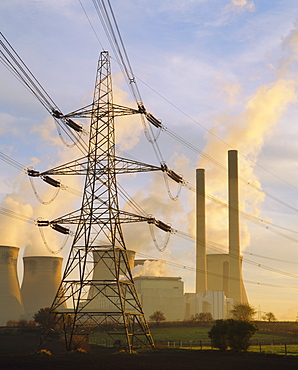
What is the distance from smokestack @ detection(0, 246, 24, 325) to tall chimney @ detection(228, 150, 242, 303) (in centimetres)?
2727

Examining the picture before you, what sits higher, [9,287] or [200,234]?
[200,234]

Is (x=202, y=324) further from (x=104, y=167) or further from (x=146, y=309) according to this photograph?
(x=104, y=167)

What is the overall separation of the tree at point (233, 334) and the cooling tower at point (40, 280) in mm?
40828

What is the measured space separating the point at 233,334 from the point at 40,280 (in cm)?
4326

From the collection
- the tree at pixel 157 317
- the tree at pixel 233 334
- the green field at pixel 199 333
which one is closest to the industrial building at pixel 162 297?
the tree at pixel 157 317

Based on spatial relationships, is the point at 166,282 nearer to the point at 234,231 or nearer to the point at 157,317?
the point at 157,317

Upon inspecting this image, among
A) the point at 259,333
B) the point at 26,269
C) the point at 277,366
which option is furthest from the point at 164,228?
the point at 26,269

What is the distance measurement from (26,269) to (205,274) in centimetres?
2447

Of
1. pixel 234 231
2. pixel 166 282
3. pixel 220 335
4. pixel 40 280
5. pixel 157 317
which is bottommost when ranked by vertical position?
pixel 220 335

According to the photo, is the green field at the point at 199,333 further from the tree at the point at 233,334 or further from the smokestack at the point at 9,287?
the smokestack at the point at 9,287

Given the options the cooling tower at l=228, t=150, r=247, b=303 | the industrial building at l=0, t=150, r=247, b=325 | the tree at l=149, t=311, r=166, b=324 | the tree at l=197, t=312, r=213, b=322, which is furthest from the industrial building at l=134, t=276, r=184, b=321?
the cooling tower at l=228, t=150, r=247, b=303

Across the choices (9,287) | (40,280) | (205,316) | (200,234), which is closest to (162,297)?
(205,316)

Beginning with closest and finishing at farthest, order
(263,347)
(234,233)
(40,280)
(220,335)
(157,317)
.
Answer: (220,335) < (263,347) < (40,280) < (157,317) < (234,233)

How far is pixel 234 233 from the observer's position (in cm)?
6575
